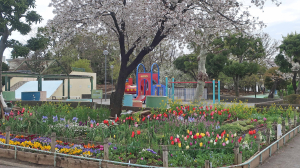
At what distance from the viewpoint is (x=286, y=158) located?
21.3 ft

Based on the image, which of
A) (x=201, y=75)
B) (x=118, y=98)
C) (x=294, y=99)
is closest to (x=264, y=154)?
(x=118, y=98)

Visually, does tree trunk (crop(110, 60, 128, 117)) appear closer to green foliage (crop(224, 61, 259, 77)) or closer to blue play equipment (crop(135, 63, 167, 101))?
blue play equipment (crop(135, 63, 167, 101))

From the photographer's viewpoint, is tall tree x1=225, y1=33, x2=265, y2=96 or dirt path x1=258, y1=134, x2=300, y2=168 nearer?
dirt path x1=258, y1=134, x2=300, y2=168

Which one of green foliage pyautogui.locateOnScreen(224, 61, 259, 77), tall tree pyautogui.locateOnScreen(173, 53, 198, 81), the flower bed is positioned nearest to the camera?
the flower bed

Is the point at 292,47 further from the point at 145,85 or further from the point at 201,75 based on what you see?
the point at 145,85

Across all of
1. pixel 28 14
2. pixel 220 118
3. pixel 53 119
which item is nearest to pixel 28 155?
pixel 53 119

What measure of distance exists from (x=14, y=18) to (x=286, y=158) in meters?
26.8

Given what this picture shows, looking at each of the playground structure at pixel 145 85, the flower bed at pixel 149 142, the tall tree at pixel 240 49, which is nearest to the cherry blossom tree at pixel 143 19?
the flower bed at pixel 149 142

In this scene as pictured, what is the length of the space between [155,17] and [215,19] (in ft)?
9.59

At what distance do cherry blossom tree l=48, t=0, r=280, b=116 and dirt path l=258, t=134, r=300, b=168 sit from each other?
5.08 metres

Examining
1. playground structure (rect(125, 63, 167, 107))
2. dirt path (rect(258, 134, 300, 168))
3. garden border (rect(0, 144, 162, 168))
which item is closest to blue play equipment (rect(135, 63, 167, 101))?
playground structure (rect(125, 63, 167, 107))

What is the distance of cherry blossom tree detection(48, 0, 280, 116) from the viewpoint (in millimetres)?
10031

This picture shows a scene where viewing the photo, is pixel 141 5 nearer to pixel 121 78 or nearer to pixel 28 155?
pixel 121 78

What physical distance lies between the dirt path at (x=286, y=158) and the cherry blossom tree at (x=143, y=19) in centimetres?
508
